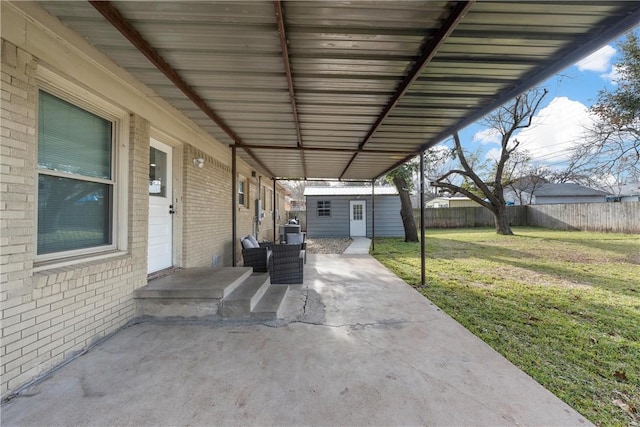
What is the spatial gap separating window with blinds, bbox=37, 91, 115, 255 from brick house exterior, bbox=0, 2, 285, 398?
8cm

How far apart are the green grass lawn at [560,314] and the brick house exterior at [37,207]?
410 cm

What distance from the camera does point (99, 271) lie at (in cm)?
276

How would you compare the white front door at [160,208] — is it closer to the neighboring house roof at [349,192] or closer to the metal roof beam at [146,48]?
the metal roof beam at [146,48]

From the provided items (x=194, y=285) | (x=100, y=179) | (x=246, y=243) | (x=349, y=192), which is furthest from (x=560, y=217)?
(x=100, y=179)

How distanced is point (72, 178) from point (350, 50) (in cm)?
289

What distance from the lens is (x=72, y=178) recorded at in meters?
2.62

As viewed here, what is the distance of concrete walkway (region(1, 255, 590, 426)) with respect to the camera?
185cm

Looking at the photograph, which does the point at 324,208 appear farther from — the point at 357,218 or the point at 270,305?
the point at 270,305

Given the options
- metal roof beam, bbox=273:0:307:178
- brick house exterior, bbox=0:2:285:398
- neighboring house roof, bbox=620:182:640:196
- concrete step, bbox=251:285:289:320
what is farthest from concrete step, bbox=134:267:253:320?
neighboring house roof, bbox=620:182:640:196

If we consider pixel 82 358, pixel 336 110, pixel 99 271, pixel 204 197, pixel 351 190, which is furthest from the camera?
pixel 351 190

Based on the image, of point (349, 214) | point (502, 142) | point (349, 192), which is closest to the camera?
point (349, 192)

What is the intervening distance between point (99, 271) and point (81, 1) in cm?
230

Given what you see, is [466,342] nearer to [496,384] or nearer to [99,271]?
[496,384]

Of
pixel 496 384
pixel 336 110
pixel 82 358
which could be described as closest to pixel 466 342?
pixel 496 384
